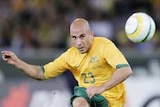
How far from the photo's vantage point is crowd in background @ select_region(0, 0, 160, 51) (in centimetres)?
1530

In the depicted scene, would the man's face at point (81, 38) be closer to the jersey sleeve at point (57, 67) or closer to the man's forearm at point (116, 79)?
the jersey sleeve at point (57, 67)

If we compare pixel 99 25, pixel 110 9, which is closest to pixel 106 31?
pixel 99 25

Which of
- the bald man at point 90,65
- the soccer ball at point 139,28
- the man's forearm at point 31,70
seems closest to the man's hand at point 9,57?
the bald man at point 90,65

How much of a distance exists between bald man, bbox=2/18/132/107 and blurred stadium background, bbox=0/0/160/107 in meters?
1.09

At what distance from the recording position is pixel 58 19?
631 inches

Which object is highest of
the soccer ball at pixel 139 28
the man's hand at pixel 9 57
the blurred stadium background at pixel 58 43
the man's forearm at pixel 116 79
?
the blurred stadium background at pixel 58 43

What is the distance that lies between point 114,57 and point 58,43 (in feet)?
19.5

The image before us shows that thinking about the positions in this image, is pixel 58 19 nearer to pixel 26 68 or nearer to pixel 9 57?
pixel 26 68

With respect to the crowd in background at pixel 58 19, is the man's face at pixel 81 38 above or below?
below

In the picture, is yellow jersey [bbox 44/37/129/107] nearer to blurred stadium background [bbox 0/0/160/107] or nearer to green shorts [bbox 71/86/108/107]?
green shorts [bbox 71/86/108/107]

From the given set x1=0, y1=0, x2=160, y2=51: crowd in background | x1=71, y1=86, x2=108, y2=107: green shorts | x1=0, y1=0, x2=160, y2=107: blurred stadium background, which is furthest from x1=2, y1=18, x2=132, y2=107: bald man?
x1=0, y1=0, x2=160, y2=51: crowd in background

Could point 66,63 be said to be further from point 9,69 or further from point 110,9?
point 110,9

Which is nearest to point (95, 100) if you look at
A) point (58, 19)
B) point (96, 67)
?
point (96, 67)

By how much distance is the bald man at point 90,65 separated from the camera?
30.8 ft
